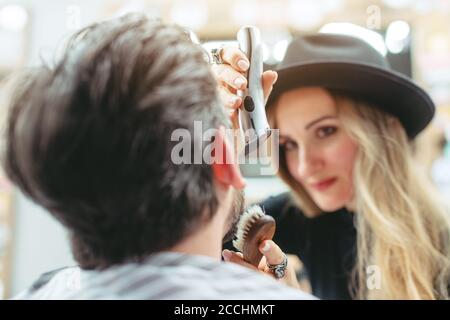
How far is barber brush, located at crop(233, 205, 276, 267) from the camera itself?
0.64 metres

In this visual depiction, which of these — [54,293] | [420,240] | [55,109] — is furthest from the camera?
[420,240]

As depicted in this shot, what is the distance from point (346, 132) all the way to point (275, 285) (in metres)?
0.56

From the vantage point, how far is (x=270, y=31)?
1.07 m

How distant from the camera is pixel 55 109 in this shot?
45 centimetres

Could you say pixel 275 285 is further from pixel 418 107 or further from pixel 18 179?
pixel 418 107

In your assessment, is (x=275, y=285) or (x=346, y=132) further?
(x=346, y=132)

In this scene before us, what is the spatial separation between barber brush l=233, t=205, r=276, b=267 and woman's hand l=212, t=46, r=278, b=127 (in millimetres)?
134

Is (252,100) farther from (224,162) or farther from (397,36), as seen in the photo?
(397,36)

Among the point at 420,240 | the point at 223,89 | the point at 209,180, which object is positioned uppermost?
the point at 223,89

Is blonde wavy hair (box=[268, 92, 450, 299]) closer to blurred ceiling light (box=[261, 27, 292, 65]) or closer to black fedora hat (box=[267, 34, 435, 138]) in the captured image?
black fedora hat (box=[267, 34, 435, 138])

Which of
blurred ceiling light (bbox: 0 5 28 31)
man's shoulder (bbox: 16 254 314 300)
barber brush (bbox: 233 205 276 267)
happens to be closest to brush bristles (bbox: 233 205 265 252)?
barber brush (bbox: 233 205 276 267)

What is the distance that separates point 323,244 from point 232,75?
58cm
